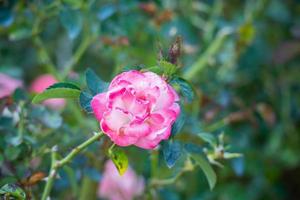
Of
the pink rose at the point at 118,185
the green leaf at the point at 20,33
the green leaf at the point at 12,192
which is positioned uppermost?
the green leaf at the point at 12,192

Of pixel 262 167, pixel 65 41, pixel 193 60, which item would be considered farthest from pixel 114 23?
pixel 65 41

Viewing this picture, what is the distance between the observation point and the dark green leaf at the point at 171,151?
2.46ft

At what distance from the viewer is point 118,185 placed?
141cm

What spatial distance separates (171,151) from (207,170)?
0.07m

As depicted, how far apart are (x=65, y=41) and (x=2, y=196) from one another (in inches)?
45.5

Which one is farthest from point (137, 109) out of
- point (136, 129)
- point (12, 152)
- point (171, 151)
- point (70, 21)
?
point (70, 21)

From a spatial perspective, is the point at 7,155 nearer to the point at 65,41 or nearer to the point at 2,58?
the point at 2,58

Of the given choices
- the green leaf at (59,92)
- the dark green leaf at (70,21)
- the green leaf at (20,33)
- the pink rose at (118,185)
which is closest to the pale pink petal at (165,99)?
the green leaf at (59,92)

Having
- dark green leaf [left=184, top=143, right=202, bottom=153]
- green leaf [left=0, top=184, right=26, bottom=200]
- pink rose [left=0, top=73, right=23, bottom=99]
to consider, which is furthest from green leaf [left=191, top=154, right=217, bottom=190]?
pink rose [left=0, top=73, right=23, bottom=99]

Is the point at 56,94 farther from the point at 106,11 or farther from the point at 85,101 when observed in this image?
the point at 106,11

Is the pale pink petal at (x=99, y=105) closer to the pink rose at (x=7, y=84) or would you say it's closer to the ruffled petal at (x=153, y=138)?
the ruffled petal at (x=153, y=138)

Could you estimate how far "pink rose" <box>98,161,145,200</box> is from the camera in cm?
138

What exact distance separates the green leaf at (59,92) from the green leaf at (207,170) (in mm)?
191

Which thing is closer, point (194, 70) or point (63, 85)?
point (63, 85)
